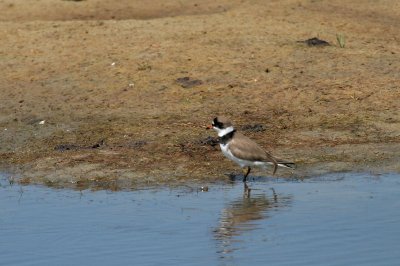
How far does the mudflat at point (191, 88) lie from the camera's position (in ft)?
55.1

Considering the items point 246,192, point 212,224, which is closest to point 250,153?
point 246,192

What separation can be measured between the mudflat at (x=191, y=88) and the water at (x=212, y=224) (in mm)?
962

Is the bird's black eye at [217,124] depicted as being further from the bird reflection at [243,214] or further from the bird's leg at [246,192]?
the bird reflection at [243,214]

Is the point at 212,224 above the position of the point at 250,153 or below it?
below

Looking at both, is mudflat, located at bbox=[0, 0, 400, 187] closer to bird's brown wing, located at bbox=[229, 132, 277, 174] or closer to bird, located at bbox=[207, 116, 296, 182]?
bird, located at bbox=[207, 116, 296, 182]

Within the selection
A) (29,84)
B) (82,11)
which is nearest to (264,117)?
(29,84)

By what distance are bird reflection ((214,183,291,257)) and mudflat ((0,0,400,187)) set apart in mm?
1488

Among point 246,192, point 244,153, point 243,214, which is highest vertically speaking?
point 244,153

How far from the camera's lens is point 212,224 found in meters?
13.1

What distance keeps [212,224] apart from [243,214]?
2.42 feet

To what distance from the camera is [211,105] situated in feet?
63.0

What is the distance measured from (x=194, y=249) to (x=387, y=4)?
1472 centimetres

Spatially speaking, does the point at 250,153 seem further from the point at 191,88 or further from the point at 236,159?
the point at 191,88

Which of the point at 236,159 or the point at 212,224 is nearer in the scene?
the point at 212,224
